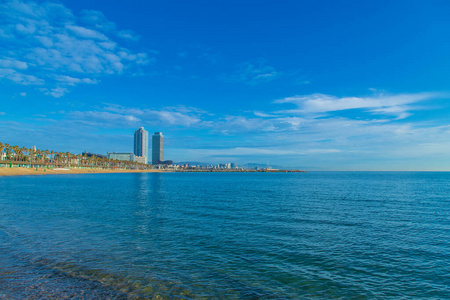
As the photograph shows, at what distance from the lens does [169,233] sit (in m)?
23.3

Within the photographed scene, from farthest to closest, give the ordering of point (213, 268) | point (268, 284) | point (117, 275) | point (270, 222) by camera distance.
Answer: point (270, 222)
point (213, 268)
point (117, 275)
point (268, 284)

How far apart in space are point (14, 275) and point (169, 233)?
11.2 metres

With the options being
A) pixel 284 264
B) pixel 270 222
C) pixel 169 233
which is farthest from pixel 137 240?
pixel 270 222

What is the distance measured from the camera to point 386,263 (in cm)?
1620

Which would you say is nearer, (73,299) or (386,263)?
(73,299)

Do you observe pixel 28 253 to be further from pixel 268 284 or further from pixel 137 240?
pixel 268 284

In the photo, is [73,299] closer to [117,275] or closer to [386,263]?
[117,275]

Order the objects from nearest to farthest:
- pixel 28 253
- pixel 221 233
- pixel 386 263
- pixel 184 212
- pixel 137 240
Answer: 1. pixel 386 263
2. pixel 28 253
3. pixel 137 240
4. pixel 221 233
5. pixel 184 212

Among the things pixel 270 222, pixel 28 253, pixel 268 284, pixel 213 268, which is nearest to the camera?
pixel 268 284

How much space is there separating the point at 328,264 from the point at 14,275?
16622 millimetres

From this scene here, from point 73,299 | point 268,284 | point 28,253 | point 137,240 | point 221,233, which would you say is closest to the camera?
point 73,299

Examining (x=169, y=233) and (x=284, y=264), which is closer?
(x=284, y=264)

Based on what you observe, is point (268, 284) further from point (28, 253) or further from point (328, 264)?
point (28, 253)

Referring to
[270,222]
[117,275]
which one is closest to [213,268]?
[117,275]
